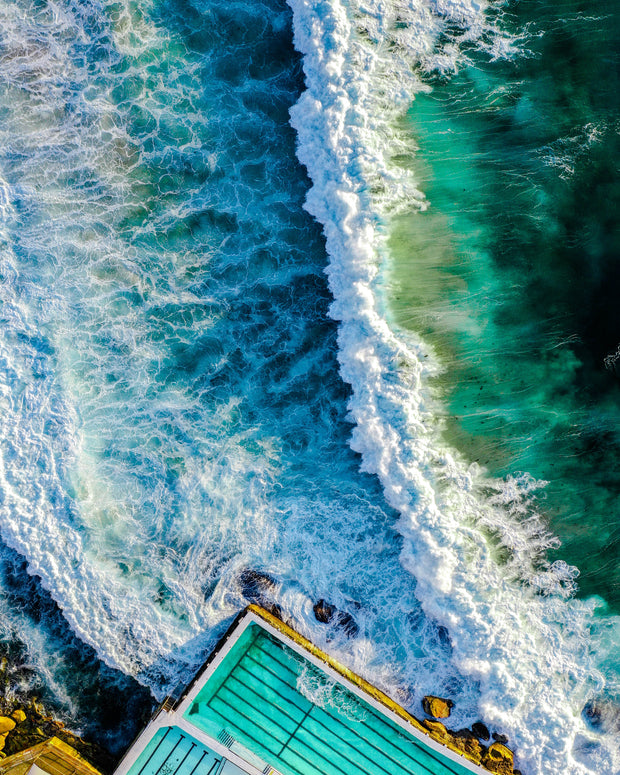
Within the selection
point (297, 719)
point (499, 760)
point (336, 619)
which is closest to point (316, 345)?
point (336, 619)

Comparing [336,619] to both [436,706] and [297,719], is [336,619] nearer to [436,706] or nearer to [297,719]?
[297,719]

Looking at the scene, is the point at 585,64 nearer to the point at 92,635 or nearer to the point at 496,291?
the point at 496,291

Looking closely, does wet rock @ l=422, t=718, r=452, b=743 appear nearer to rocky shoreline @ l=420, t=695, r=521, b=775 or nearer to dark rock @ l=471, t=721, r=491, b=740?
rocky shoreline @ l=420, t=695, r=521, b=775

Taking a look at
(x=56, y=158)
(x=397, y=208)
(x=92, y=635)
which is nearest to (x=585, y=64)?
(x=397, y=208)

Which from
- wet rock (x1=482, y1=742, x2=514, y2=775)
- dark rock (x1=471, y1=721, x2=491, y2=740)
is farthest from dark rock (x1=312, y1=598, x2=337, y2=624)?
wet rock (x1=482, y1=742, x2=514, y2=775)

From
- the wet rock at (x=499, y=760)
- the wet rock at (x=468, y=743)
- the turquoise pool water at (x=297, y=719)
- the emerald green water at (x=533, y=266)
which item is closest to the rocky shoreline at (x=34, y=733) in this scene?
the turquoise pool water at (x=297, y=719)

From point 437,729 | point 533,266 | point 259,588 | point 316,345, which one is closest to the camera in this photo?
point 437,729
